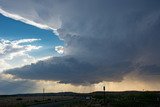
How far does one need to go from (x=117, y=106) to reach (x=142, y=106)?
16.2 ft

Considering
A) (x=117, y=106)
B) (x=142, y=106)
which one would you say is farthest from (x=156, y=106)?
(x=117, y=106)

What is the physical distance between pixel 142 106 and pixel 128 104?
292cm

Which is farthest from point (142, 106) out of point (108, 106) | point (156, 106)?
point (108, 106)

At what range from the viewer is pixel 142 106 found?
204 feet

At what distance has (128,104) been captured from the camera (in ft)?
209

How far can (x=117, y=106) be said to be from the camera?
61.4 meters

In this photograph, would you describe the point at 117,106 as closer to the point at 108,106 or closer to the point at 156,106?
the point at 108,106

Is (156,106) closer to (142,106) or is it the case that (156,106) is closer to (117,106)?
(142,106)

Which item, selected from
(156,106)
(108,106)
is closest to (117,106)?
(108,106)

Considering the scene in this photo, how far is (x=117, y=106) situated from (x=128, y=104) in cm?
343

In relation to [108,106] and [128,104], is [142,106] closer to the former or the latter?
[128,104]

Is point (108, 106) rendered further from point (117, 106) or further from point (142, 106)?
point (142, 106)

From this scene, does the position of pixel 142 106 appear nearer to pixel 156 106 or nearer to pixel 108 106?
pixel 156 106

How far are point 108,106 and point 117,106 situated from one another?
2.06 meters
